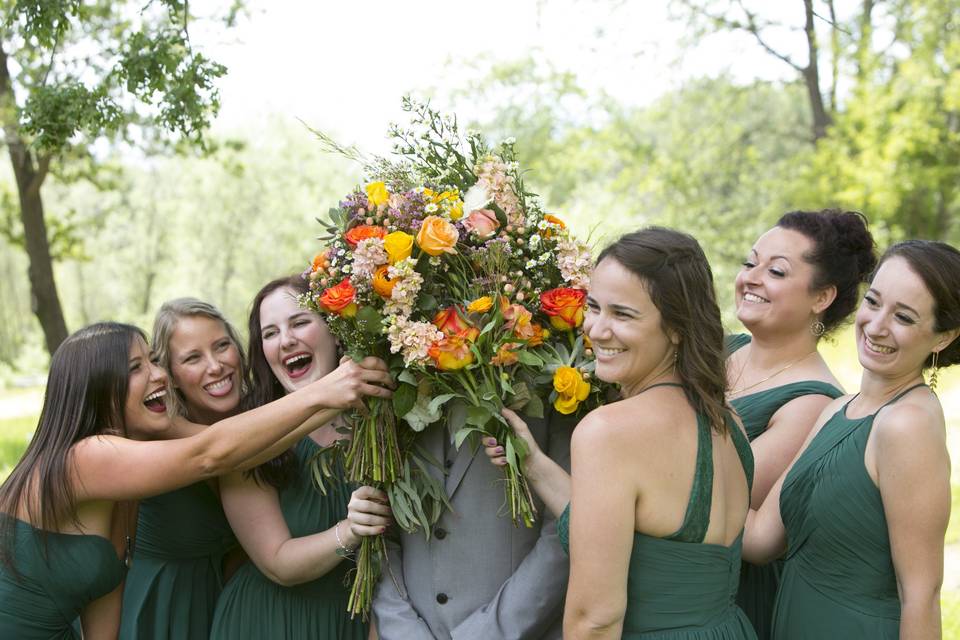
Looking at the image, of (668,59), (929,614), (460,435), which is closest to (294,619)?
(460,435)

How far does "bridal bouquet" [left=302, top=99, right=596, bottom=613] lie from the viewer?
123 inches

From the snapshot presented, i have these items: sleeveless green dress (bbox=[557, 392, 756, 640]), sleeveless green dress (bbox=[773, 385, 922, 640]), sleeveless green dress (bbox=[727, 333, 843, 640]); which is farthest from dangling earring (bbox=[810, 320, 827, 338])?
sleeveless green dress (bbox=[557, 392, 756, 640])

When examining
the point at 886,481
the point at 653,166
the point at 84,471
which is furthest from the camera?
the point at 653,166

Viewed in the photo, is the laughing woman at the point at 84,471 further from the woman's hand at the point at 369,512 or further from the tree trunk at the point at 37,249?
the tree trunk at the point at 37,249

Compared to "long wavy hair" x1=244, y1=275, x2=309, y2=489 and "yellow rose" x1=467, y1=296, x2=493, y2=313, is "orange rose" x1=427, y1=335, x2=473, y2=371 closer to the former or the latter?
"yellow rose" x1=467, y1=296, x2=493, y2=313

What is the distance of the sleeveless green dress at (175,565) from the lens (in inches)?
162

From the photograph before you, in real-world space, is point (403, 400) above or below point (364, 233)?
below

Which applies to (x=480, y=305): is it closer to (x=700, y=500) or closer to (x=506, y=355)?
(x=506, y=355)

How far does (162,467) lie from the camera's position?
11.7 feet

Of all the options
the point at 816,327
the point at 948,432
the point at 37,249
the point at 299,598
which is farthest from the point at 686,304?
the point at 948,432

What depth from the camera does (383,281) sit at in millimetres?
3109

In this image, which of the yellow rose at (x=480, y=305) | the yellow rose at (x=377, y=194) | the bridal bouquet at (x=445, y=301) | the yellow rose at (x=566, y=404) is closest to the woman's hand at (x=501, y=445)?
the bridal bouquet at (x=445, y=301)

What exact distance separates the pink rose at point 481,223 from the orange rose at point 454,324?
11.6 inches

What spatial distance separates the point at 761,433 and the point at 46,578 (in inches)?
123
